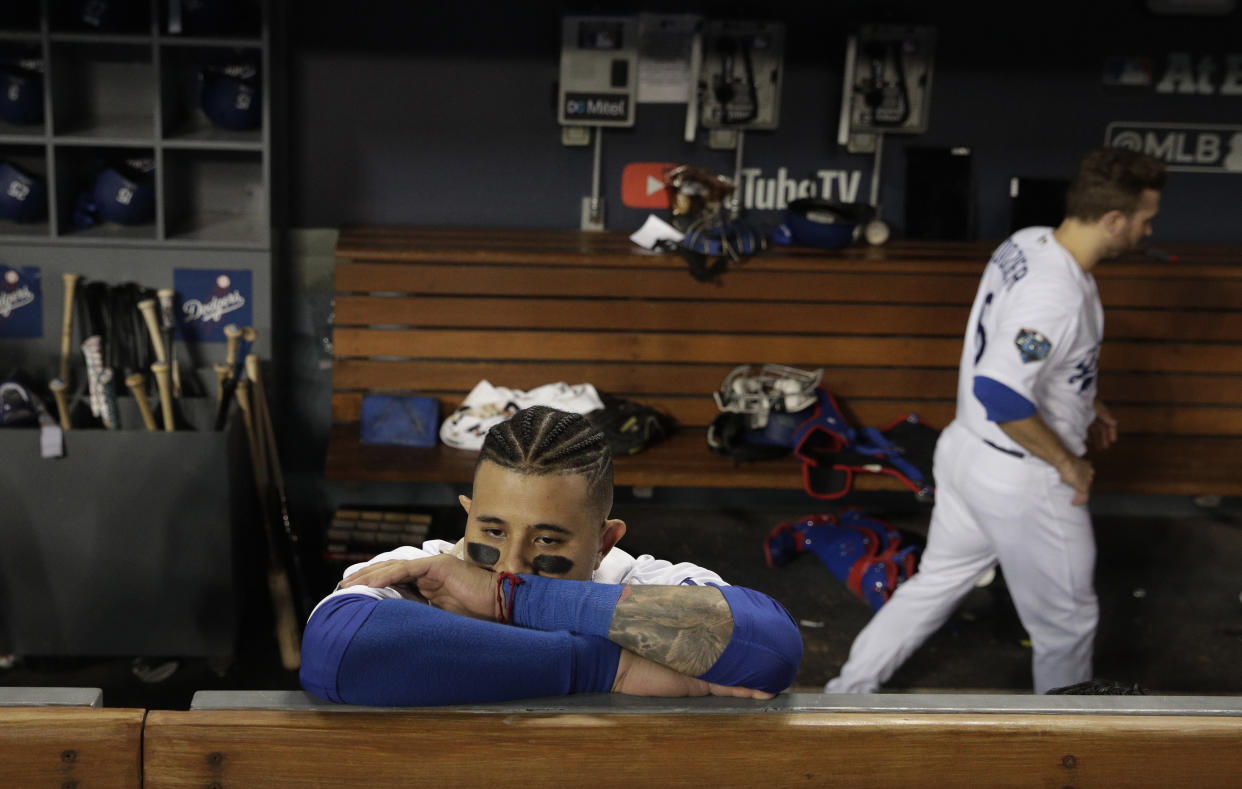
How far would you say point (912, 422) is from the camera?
5512mm

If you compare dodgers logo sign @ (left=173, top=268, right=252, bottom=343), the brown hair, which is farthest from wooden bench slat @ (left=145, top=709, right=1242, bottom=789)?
dodgers logo sign @ (left=173, top=268, right=252, bottom=343)

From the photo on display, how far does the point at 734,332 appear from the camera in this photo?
18.1ft

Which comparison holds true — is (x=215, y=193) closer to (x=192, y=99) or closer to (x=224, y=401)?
(x=192, y=99)

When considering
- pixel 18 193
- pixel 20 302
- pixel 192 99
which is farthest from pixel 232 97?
pixel 20 302

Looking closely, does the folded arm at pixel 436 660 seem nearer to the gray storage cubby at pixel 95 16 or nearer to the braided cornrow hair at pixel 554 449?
the braided cornrow hair at pixel 554 449

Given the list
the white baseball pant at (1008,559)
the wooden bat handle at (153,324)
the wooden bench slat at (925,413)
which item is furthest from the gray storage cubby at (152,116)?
the white baseball pant at (1008,559)

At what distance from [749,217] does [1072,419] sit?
2690 mm

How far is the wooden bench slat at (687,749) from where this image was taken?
1.49m

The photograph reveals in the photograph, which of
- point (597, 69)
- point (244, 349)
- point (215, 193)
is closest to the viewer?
point (244, 349)

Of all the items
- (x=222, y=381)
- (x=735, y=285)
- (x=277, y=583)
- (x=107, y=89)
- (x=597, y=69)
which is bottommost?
(x=277, y=583)

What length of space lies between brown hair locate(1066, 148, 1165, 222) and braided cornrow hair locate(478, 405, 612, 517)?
222 centimetres

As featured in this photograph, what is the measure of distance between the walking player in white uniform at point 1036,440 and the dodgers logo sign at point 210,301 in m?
3.11

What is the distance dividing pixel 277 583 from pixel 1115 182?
316cm

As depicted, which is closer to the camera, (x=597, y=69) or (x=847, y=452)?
(x=847, y=452)
